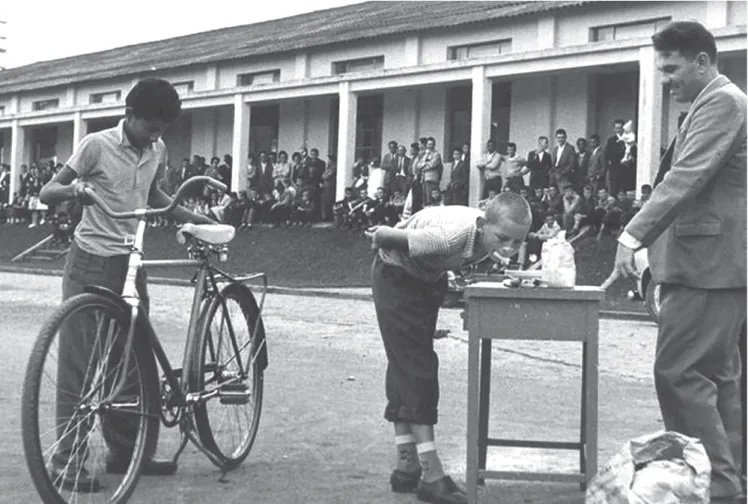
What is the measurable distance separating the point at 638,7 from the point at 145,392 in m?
23.5

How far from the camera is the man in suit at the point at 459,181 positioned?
26281mm

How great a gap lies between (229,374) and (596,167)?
61.2 feet

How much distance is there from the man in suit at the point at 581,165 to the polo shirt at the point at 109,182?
60.4 feet

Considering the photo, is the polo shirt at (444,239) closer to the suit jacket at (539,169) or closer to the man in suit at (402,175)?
the suit jacket at (539,169)

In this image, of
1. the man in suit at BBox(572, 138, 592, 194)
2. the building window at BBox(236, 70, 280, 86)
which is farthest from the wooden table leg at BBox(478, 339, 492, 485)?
the building window at BBox(236, 70, 280, 86)

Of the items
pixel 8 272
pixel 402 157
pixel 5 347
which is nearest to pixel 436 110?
pixel 402 157

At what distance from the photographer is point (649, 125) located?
2336 centimetres

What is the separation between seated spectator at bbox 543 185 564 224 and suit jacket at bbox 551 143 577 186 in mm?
242

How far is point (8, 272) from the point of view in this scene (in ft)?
89.1

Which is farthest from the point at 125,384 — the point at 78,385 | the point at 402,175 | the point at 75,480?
the point at 402,175

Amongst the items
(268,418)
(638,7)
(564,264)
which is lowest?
(268,418)

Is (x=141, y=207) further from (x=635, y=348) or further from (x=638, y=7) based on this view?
(x=638, y=7)

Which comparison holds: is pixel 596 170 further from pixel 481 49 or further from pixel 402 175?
pixel 481 49

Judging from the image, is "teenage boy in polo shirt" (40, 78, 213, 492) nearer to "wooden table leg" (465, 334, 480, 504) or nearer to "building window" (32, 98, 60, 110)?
"wooden table leg" (465, 334, 480, 504)
